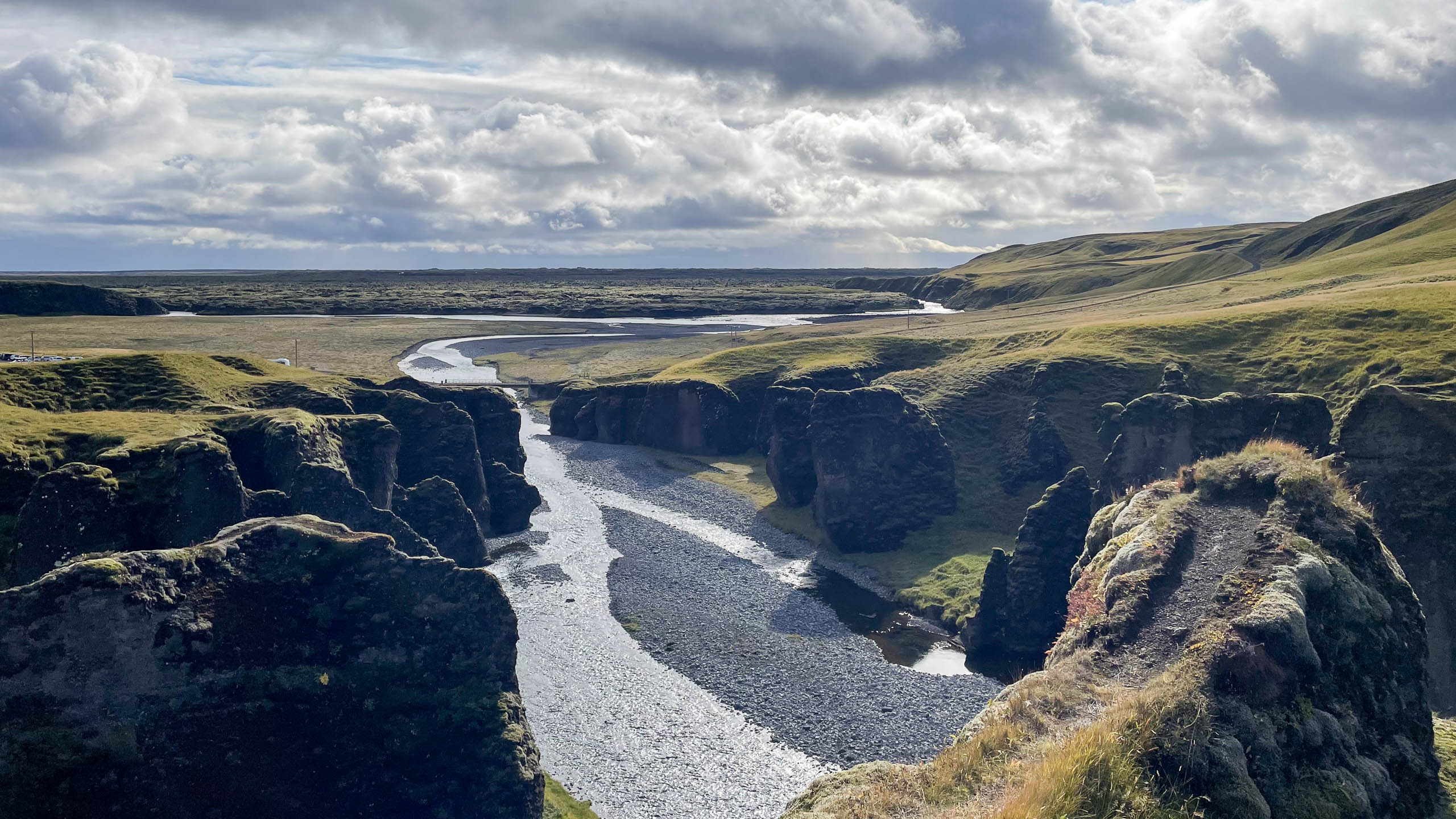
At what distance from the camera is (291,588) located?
2977 centimetres

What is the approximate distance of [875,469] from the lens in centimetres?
7431

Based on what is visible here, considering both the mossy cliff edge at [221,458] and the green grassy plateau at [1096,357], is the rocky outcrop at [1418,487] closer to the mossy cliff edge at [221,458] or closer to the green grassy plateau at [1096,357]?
the green grassy plateau at [1096,357]

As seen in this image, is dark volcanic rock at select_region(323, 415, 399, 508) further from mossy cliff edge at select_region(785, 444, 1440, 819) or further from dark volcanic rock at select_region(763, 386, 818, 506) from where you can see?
mossy cliff edge at select_region(785, 444, 1440, 819)

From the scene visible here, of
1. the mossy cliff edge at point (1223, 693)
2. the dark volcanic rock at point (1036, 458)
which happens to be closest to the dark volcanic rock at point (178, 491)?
the mossy cliff edge at point (1223, 693)

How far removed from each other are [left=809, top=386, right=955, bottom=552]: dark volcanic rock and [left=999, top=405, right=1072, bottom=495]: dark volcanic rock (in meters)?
5.11

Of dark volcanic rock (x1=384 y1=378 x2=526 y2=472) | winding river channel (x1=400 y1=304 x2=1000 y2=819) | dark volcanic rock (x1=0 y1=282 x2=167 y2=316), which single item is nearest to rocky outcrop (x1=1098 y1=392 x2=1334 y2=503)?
winding river channel (x1=400 y1=304 x2=1000 y2=819)

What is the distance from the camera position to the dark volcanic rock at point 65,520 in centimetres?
3559

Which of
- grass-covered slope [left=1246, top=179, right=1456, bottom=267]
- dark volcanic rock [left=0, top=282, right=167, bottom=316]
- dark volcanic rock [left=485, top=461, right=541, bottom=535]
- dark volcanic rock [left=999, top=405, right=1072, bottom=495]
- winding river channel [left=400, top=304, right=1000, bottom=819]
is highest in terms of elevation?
grass-covered slope [left=1246, top=179, right=1456, bottom=267]

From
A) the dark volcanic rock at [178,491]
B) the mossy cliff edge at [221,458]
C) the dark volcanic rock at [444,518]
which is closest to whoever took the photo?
the mossy cliff edge at [221,458]

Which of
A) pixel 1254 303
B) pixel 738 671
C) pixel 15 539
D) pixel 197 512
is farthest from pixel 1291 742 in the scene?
pixel 1254 303

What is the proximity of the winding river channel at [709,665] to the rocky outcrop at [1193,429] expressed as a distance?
15281 mm

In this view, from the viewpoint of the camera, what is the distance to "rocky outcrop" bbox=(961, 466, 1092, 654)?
5216 centimetres

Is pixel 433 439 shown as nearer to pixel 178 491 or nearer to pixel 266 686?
pixel 178 491

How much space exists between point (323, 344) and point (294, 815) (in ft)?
503
